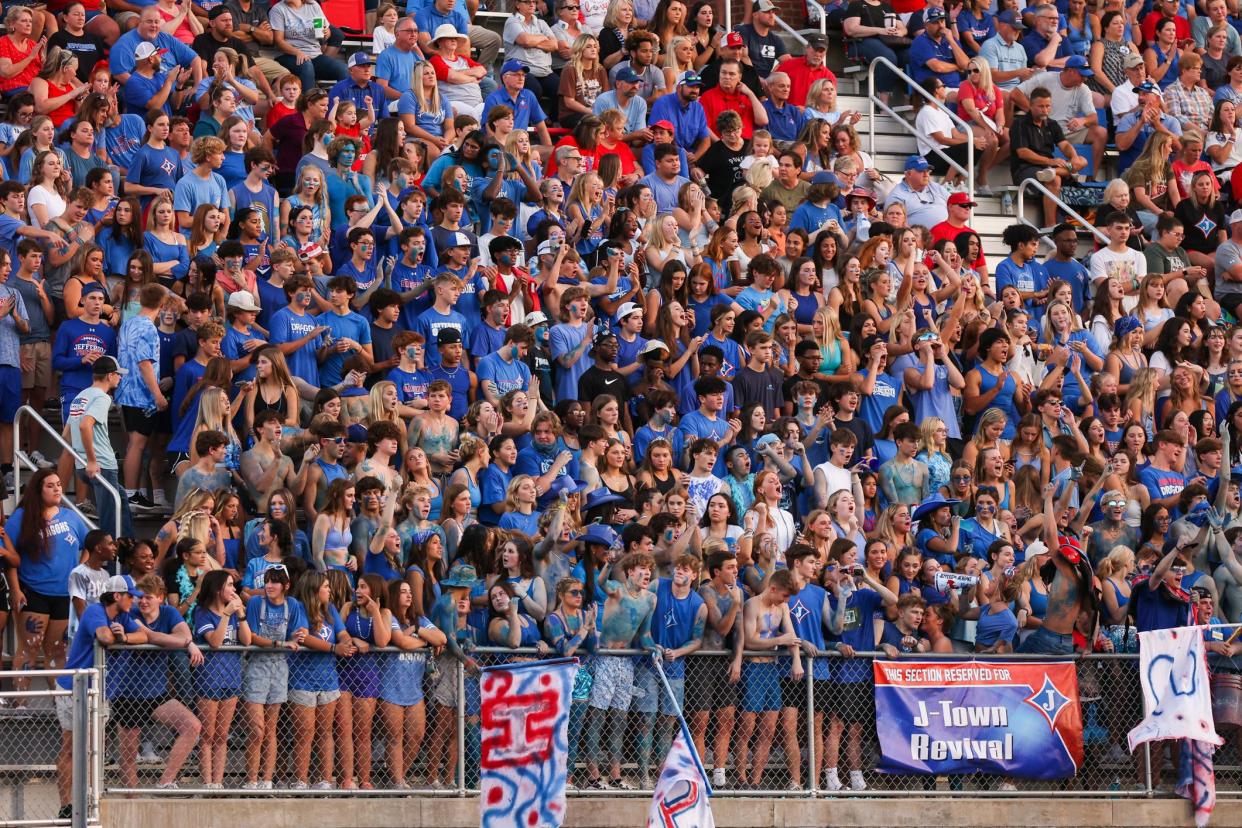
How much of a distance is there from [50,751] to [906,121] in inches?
470

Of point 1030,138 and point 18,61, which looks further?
point 1030,138

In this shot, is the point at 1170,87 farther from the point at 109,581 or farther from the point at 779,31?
the point at 109,581

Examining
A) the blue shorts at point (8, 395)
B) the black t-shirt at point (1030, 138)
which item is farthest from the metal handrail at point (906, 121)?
the blue shorts at point (8, 395)

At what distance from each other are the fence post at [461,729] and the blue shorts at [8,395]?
4173 millimetres

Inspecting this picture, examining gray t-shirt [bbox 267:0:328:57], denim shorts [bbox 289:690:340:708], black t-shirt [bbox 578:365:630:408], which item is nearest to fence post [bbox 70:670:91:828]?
denim shorts [bbox 289:690:340:708]

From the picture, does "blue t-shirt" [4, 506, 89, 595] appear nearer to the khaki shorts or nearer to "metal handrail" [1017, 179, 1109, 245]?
the khaki shorts

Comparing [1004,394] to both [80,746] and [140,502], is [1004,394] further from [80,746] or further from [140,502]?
[80,746]

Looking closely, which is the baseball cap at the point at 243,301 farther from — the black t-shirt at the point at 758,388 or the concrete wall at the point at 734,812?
the concrete wall at the point at 734,812

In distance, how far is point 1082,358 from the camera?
70.5 feet

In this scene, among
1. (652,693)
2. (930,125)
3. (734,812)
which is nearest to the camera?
(652,693)

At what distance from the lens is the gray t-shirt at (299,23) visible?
22.4 m

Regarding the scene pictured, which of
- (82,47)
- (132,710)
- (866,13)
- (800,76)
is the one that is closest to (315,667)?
(132,710)

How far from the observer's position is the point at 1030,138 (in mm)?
24391

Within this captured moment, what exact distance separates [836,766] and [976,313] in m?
5.82
